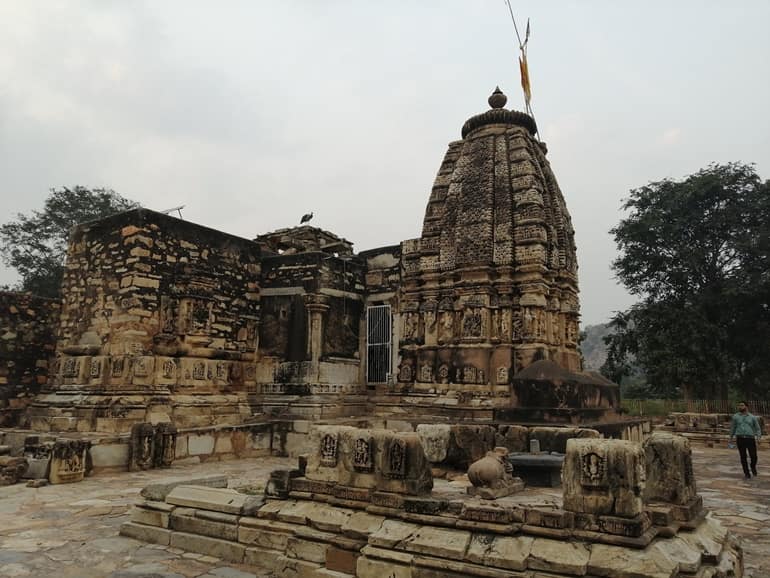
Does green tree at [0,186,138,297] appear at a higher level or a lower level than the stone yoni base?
higher

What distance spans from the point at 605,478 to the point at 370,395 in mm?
10366

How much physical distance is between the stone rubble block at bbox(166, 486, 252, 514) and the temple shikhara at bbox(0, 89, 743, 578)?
0.02 meters

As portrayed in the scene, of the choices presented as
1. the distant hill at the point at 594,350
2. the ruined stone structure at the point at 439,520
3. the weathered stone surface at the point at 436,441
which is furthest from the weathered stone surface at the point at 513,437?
the distant hill at the point at 594,350

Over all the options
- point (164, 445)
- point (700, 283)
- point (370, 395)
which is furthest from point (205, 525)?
point (700, 283)

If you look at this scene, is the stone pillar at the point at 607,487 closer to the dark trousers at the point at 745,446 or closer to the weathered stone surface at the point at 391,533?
the weathered stone surface at the point at 391,533

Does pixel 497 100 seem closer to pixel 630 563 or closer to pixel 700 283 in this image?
pixel 630 563

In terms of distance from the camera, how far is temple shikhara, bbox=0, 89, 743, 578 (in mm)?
4051

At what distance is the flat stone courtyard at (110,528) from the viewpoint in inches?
182

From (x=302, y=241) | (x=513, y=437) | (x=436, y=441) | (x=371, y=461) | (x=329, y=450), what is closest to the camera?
(x=371, y=461)

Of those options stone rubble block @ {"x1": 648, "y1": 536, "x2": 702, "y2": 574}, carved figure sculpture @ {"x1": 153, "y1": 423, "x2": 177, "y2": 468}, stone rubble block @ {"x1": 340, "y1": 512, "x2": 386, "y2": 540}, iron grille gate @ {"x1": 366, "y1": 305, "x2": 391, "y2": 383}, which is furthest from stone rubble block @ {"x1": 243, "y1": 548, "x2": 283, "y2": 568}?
iron grille gate @ {"x1": 366, "y1": 305, "x2": 391, "y2": 383}

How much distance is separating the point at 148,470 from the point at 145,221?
493 centimetres

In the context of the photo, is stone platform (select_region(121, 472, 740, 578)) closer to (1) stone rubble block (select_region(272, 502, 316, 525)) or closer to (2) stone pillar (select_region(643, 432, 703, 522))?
(1) stone rubble block (select_region(272, 502, 316, 525))

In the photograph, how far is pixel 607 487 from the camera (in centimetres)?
389

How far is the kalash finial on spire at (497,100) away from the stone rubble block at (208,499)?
11.4m
